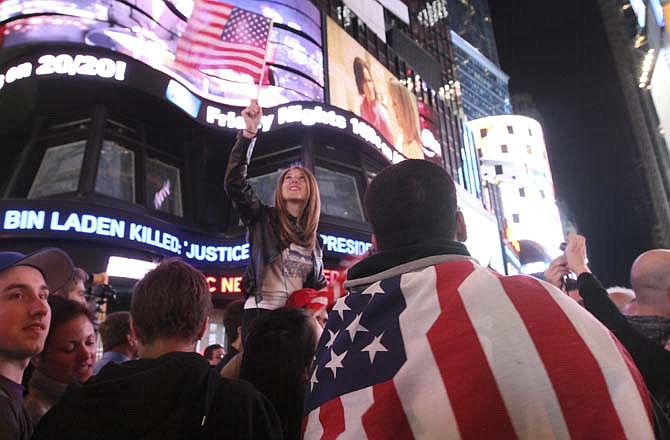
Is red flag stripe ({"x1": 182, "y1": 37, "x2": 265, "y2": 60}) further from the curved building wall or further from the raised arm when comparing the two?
the curved building wall

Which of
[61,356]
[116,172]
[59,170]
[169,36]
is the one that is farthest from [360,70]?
[61,356]

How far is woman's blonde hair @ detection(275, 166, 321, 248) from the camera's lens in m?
4.16

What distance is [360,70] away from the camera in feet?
71.3

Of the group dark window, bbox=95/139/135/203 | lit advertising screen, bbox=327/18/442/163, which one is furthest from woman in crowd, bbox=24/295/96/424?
lit advertising screen, bbox=327/18/442/163

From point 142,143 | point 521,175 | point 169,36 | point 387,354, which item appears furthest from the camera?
point 521,175

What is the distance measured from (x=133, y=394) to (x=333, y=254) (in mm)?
12171

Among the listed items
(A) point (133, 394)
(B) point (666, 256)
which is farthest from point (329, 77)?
(A) point (133, 394)

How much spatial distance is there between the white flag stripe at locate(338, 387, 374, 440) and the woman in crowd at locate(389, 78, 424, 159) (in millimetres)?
21198

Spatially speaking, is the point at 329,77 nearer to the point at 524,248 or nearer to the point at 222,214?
the point at 222,214

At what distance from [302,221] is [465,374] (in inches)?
117

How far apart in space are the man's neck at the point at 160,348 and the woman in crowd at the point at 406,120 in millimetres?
20576

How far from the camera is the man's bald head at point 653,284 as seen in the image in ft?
11.2

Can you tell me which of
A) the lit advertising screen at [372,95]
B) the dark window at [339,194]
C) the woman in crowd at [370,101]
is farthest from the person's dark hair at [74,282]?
the woman in crowd at [370,101]

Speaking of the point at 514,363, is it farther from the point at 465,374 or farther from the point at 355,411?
the point at 355,411
